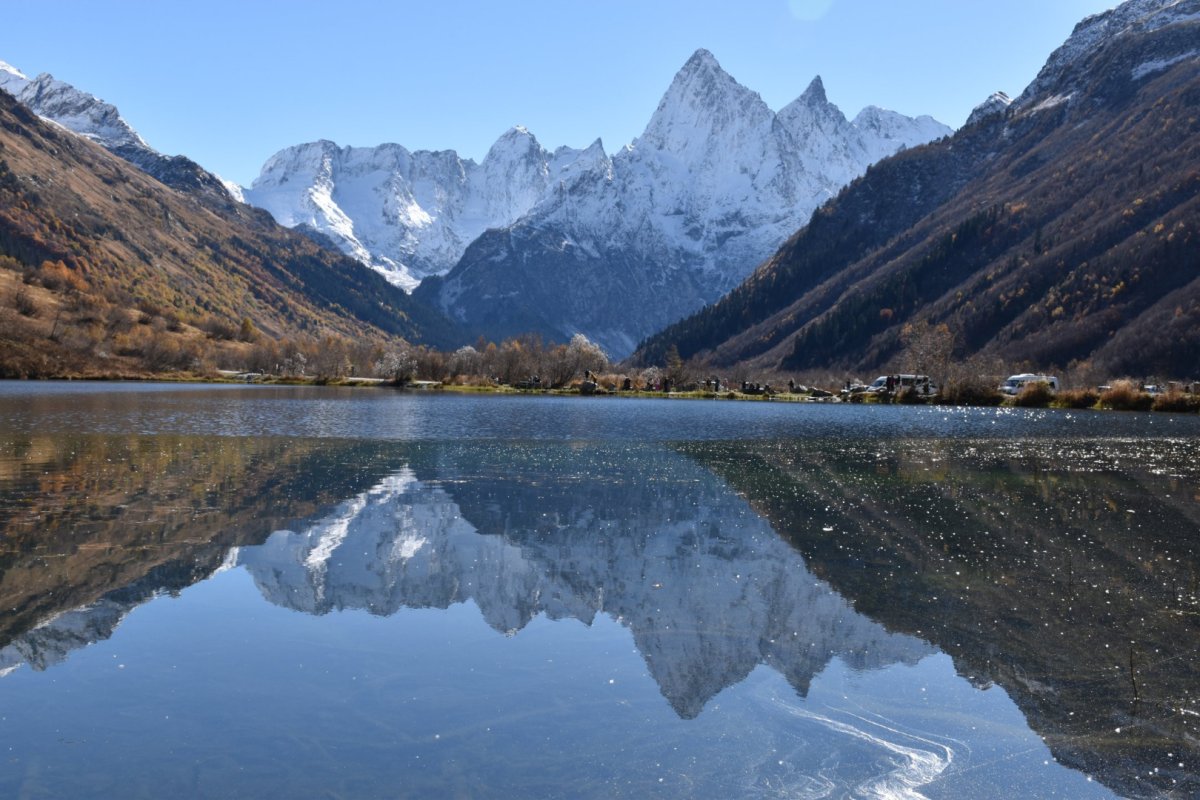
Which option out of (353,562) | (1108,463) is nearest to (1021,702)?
(353,562)

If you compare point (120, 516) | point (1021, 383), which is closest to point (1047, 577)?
point (120, 516)

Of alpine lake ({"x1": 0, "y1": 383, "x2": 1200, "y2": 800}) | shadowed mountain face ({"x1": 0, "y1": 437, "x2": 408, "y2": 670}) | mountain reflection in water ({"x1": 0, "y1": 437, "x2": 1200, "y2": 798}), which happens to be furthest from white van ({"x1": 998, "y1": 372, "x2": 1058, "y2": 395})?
shadowed mountain face ({"x1": 0, "y1": 437, "x2": 408, "y2": 670})

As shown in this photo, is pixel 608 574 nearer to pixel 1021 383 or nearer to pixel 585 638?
pixel 585 638

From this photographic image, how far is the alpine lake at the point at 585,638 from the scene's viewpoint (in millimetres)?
13266

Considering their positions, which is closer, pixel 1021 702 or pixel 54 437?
pixel 1021 702

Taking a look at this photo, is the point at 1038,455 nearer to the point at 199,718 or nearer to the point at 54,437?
the point at 199,718

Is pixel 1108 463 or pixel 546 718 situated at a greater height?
pixel 1108 463

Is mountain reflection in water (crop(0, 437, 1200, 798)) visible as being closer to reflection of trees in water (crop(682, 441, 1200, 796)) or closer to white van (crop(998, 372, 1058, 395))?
reflection of trees in water (crop(682, 441, 1200, 796))

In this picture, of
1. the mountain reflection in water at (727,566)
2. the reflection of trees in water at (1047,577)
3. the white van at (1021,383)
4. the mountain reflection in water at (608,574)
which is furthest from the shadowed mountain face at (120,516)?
the white van at (1021,383)

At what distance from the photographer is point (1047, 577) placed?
2527 cm

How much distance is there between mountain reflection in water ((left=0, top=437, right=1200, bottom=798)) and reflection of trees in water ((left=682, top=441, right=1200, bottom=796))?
0.08m

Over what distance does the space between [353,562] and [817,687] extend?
47.5 feet

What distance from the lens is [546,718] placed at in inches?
589

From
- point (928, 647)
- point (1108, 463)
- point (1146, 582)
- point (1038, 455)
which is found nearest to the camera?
point (928, 647)
